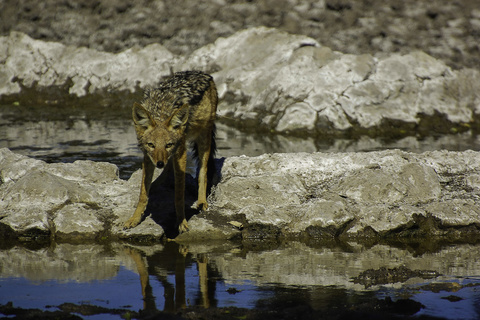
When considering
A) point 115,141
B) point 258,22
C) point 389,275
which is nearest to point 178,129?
point 389,275

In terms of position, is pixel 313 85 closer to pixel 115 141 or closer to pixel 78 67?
pixel 115 141

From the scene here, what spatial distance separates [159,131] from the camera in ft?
20.3

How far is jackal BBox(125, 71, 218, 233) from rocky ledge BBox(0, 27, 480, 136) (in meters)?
5.34

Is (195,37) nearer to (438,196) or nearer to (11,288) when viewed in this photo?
(438,196)

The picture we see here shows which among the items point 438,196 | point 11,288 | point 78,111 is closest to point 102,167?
point 11,288

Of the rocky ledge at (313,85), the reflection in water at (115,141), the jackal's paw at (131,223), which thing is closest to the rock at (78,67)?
the rocky ledge at (313,85)

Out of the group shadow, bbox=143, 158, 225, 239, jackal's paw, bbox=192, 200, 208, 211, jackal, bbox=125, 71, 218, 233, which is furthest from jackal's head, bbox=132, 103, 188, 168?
jackal's paw, bbox=192, 200, 208, 211

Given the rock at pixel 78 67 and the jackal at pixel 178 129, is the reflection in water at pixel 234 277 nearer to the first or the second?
the jackal at pixel 178 129

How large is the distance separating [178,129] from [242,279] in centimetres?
197

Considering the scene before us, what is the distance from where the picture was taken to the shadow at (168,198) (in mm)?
6980

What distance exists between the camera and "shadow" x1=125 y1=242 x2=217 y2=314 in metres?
4.64

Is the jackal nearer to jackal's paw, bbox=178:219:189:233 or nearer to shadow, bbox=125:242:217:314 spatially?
jackal's paw, bbox=178:219:189:233

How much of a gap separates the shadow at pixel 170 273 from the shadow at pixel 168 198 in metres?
0.50

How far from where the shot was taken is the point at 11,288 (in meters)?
4.87
